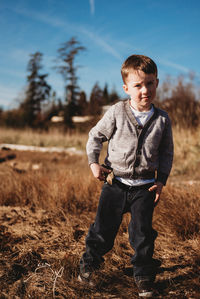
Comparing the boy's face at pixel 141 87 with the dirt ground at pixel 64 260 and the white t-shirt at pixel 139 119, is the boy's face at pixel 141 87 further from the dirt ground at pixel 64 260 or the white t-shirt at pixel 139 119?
the dirt ground at pixel 64 260

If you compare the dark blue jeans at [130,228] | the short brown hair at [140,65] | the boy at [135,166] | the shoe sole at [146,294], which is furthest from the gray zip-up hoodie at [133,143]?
the shoe sole at [146,294]

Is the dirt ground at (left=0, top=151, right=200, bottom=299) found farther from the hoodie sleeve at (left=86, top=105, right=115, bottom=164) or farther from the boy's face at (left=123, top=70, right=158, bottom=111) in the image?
the boy's face at (left=123, top=70, right=158, bottom=111)

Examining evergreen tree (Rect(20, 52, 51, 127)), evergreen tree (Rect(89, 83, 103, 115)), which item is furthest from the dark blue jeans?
evergreen tree (Rect(20, 52, 51, 127))

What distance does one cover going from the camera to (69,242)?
2447 mm

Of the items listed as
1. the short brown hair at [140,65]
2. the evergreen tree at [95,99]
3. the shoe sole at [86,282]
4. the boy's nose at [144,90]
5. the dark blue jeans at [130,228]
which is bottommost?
the shoe sole at [86,282]

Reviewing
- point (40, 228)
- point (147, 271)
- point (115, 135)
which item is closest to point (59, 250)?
point (40, 228)

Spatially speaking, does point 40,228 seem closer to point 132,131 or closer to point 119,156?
point 119,156

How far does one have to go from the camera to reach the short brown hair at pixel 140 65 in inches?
68.1

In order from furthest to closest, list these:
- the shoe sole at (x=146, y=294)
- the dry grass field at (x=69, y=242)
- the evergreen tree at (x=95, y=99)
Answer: the evergreen tree at (x=95, y=99)
the dry grass field at (x=69, y=242)
the shoe sole at (x=146, y=294)

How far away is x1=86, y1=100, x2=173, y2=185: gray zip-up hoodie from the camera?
1.78 m

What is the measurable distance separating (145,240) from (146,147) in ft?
1.97

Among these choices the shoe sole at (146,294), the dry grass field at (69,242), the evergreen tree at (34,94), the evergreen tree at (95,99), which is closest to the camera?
the shoe sole at (146,294)

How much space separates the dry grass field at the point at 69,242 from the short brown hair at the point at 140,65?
4.50ft

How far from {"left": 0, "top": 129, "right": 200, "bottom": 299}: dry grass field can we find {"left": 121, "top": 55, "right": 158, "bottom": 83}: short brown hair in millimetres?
1372
